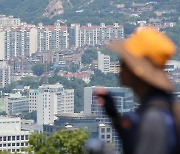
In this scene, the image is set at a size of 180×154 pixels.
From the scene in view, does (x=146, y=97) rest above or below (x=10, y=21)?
below

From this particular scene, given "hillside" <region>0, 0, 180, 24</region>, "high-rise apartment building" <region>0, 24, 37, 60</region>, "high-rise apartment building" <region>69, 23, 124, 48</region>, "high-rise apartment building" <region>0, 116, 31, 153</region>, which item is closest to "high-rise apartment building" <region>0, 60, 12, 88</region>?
"high-rise apartment building" <region>0, 24, 37, 60</region>

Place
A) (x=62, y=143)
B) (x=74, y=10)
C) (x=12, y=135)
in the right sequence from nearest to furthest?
(x=62, y=143) < (x=12, y=135) < (x=74, y=10)

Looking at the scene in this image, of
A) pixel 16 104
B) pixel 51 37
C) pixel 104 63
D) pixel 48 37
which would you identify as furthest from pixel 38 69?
pixel 16 104

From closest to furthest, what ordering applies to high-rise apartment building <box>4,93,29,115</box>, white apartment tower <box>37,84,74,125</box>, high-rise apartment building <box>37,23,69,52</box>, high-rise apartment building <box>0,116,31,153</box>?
high-rise apartment building <box>0,116,31,153</box> → white apartment tower <box>37,84,74,125</box> → high-rise apartment building <box>4,93,29,115</box> → high-rise apartment building <box>37,23,69,52</box>

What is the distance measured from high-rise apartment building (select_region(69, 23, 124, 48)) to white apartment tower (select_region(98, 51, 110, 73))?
12.9 meters

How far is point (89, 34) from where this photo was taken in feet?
364

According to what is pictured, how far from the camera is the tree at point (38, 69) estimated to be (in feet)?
315

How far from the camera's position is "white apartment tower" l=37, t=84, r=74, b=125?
7344cm

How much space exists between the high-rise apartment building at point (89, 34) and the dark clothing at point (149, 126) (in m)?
107

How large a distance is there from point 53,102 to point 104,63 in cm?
1891

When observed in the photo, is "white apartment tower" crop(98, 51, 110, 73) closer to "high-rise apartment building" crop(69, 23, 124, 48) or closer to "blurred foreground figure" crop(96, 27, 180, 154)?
"high-rise apartment building" crop(69, 23, 124, 48)

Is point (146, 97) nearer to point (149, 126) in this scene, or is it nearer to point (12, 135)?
point (149, 126)

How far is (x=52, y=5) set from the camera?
121188 mm

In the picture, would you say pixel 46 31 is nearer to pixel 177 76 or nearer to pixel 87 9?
pixel 87 9
